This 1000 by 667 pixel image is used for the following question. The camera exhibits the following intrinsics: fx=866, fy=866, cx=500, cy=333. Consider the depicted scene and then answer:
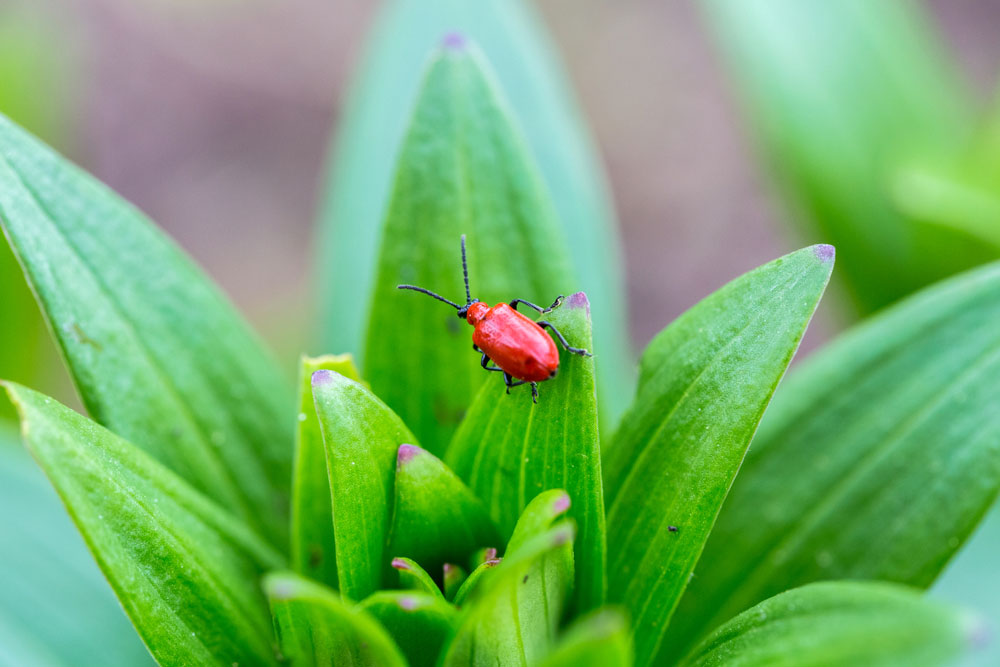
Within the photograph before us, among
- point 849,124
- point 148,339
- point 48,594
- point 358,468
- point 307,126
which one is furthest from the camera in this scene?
point 307,126

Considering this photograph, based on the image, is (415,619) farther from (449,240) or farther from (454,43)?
(454,43)

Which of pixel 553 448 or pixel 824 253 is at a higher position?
pixel 824 253

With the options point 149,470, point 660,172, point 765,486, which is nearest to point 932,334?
point 765,486

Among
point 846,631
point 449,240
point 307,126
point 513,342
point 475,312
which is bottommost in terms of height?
point 846,631

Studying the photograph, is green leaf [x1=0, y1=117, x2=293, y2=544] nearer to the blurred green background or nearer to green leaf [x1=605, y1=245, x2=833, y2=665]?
green leaf [x1=605, y1=245, x2=833, y2=665]

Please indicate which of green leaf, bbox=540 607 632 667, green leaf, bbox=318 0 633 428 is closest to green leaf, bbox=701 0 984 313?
green leaf, bbox=318 0 633 428

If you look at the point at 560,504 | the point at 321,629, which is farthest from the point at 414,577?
the point at 560,504

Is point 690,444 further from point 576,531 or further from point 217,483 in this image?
point 217,483

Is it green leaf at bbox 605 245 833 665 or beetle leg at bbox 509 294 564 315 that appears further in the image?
beetle leg at bbox 509 294 564 315
